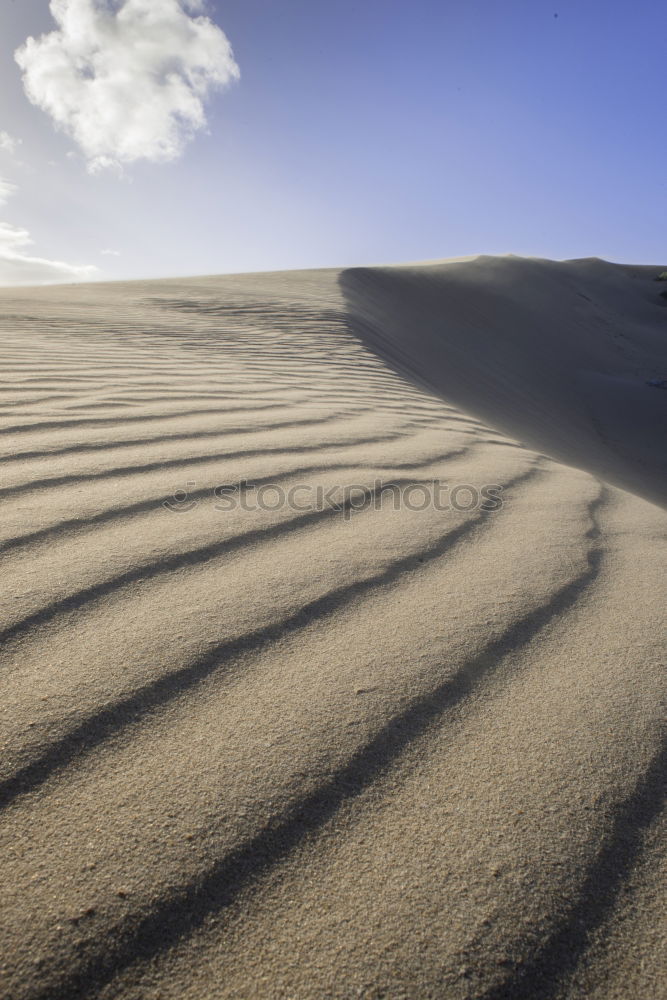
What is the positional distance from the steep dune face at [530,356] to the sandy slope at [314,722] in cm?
239

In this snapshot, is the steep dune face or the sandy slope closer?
the sandy slope

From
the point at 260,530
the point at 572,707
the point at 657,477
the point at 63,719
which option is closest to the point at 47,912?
the point at 63,719

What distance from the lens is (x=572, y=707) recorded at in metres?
0.98

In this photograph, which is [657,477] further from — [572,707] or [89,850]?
[89,850]

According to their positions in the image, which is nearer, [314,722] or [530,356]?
[314,722]

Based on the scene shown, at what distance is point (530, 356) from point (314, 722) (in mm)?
8527

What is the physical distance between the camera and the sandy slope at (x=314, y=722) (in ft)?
2.01

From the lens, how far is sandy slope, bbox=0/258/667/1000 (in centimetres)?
61

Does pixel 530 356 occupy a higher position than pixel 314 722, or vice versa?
pixel 530 356

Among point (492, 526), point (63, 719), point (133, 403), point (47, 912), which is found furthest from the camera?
point (133, 403)

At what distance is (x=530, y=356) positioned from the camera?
852cm

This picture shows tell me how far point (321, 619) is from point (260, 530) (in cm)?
38

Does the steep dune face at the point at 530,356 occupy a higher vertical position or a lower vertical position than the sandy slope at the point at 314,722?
higher

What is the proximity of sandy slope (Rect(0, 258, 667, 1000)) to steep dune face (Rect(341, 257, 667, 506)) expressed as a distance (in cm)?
239
